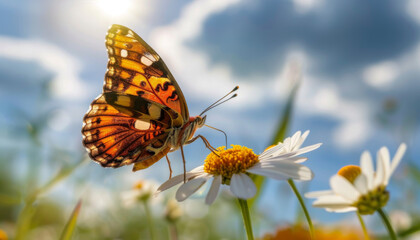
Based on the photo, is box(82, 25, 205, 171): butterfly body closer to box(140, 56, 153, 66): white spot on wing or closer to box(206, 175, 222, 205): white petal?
box(140, 56, 153, 66): white spot on wing

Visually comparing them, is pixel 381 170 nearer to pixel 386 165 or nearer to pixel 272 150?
pixel 386 165

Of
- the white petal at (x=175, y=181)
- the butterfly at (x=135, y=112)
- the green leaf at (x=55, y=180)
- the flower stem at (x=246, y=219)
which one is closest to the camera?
the flower stem at (x=246, y=219)

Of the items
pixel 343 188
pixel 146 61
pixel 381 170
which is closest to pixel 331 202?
pixel 343 188

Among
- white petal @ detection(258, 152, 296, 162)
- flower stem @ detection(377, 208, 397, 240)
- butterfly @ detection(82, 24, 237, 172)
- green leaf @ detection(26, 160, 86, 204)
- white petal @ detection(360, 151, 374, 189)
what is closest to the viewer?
flower stem @ detection(377, 208, 397, 240)

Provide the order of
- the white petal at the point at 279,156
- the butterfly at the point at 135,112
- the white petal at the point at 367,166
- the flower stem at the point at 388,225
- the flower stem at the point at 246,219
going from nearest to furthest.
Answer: the flower stem at the point at 388,225, the white petal at the point at 367,166, the flower stem at the point at 246,219, the white petal at the point at 279,156, the butterfly at the point at 135,112

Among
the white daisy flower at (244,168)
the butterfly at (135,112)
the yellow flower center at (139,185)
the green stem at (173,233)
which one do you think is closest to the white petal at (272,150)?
the white daisy flower at (244,168)

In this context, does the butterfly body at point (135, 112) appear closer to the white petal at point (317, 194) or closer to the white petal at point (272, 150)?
the white petal at point (272, 150)

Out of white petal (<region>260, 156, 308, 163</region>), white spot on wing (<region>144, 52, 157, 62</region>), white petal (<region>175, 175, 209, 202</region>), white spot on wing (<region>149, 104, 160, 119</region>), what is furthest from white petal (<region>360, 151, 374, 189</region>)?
white spot on wing (<region>144, 52, 157, 62</region>)
